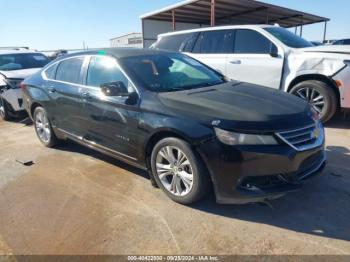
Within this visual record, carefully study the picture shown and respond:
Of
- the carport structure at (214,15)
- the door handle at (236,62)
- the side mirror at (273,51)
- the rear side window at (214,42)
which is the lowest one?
the door handle at (236,62)

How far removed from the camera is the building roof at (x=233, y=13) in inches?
565

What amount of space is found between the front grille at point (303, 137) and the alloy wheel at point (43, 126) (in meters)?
3.91

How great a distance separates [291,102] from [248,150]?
954 mm

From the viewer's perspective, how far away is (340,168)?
12.6 ft

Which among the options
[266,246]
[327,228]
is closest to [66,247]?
[266,246]

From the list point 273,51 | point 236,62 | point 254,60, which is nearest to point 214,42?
point 236,62

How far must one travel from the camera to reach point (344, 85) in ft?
16.8

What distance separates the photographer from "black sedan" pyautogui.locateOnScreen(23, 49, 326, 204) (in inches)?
106

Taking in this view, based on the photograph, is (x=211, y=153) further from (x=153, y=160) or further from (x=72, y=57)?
(x=72, y=57)

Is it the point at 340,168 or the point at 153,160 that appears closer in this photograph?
the point at 153,160

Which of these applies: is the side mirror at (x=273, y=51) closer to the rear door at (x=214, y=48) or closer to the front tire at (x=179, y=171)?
the rear door at (x=214, y=48)

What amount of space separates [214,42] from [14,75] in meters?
4.74

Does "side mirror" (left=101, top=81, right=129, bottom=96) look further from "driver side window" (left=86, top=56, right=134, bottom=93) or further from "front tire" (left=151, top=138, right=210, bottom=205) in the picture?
"front tire" (left=151, top=138, right=210, bottom=205)

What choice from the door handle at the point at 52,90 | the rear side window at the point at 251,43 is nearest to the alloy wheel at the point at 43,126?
the door handle at the point at 52,90
